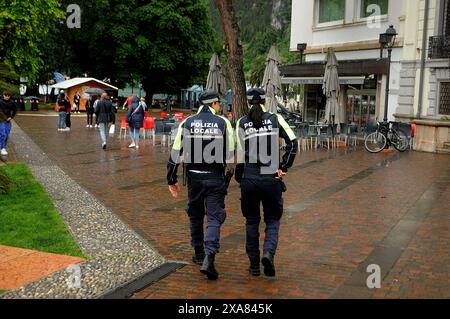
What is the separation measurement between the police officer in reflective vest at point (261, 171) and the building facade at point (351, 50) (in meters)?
19.4

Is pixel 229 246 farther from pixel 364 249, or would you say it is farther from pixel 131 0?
pixel 131 0

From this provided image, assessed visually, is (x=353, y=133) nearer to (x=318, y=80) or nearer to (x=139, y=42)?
(x=318, y=80)

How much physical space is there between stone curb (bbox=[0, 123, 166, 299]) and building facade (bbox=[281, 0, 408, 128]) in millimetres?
17829

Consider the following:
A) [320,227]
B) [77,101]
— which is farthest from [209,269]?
[77,101]

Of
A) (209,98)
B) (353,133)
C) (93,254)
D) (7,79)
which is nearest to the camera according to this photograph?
(209,98)

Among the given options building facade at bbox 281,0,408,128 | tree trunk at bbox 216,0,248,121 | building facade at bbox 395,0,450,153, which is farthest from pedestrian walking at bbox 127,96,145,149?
building facade at bbox 395,0,450,153

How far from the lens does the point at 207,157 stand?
5.51m

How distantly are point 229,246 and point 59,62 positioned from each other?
44682 millimetres

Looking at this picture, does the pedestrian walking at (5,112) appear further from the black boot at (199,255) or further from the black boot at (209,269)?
the black boot at (209,269)

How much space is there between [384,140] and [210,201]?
13712 mm

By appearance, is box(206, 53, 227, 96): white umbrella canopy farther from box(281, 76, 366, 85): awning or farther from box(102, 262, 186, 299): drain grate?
box(102, 262, 186, 299): drain grate

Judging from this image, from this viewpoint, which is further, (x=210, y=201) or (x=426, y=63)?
(x=426, y=63)

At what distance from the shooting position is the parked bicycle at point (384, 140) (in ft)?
59.5

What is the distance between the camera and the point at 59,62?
1882 inches
